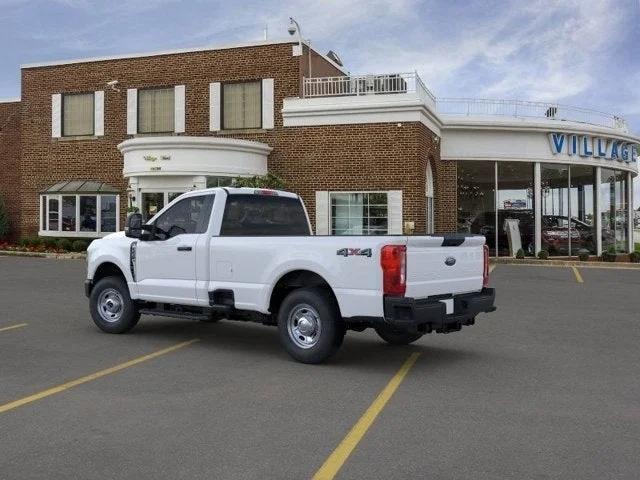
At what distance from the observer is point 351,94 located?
22734 millimetres

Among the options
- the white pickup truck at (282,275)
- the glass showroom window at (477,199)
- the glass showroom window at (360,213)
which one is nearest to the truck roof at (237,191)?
the white pickup truck at (282,275)

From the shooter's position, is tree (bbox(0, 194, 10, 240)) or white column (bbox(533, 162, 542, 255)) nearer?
white column (bbox(533, 162, 542, 255))

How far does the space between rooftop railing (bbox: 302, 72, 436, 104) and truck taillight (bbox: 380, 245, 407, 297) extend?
53.1 feet

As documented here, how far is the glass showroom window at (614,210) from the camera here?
90.7ft

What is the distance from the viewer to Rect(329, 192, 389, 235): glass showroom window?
22703 millimetres

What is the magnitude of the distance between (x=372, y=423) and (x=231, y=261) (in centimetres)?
333

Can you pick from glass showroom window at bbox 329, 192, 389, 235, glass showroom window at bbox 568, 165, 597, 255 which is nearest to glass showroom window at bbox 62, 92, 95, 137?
glass showroom window at bbox 329, 192, 389, 235

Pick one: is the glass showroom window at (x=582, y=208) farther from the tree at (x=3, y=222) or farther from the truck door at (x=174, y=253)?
the tree at (x=3, y=222)

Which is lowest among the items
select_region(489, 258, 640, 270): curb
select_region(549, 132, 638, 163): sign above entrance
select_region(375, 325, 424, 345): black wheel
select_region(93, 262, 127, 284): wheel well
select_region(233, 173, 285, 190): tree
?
select_region(375, 325, 424, 345): black wheel

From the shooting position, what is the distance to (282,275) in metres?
7.52

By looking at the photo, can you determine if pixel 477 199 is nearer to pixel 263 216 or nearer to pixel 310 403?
pixel 263 216

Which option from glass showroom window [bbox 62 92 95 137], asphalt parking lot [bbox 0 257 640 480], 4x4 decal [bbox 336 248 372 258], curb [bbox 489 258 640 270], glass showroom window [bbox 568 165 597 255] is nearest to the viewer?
asphalt parking lot [bbox 0 257 640 480]

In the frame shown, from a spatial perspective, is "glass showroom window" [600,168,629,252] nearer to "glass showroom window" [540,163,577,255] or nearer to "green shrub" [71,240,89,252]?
"glass showroom window" [540,163,577,255]

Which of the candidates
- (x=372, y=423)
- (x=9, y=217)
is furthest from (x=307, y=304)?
(x=9, y=217)
